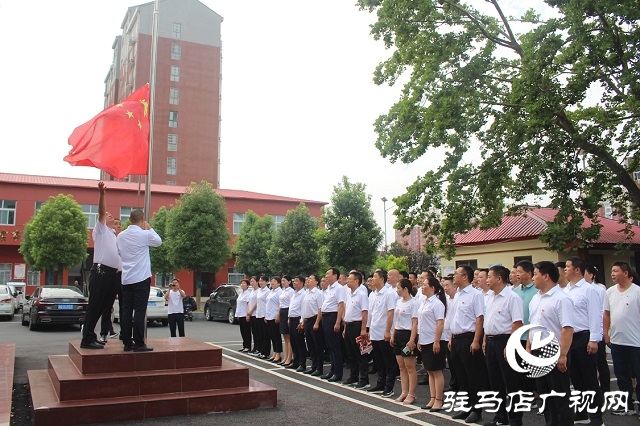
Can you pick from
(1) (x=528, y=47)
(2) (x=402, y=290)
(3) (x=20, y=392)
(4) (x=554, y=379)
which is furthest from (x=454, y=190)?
(3) (x=20, y=392)

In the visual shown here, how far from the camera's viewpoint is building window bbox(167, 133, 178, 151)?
4941 centimetres

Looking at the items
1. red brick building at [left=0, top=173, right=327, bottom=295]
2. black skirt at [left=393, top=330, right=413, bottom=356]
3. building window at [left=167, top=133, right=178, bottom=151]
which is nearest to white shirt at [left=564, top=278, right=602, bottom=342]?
black skirt at [left=393, top=330, right=413, bottom=356]

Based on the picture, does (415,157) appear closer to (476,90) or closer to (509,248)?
(476,90)

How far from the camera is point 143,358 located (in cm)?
669

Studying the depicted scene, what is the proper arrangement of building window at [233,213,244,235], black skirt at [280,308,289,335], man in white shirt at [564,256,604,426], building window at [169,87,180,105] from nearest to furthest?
man in white shirt at [564,256,604,426] < black skirt at [280,308,289,335] < building window at [233,213,244,235] < building window at [169,87,180,105]

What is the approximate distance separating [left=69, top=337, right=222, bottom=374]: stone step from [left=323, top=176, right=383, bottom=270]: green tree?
15892 millimetres

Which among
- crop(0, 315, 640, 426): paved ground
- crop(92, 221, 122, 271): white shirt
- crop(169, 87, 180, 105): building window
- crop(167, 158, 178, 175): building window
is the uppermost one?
crop(169, 87, 180, 105): building window

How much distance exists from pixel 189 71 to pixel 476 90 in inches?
1634

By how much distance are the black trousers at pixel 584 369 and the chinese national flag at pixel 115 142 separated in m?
5.97

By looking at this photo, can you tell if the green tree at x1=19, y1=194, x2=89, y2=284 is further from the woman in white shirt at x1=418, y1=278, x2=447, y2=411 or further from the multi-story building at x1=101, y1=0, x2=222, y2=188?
the woman in white shirt at x1=418, y1=278, x2=447, y2=411

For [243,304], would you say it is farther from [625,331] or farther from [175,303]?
[625,331]

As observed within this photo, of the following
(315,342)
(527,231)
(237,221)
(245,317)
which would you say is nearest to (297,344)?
(315,342)

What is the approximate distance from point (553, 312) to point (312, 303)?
17.0 feet

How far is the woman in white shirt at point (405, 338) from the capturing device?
702 cm
